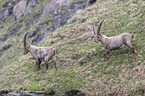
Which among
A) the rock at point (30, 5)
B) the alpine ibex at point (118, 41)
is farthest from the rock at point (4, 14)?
the alpine ibex at point (118, 41)

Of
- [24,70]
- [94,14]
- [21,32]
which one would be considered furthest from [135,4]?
[21,32]

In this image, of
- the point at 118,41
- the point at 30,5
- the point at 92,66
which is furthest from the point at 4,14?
the point at 118,41

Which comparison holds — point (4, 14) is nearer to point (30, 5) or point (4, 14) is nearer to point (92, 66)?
point (30, 5)

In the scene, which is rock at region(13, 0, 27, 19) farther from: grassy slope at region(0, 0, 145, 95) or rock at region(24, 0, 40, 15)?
grassy slope at region(0, 0, 145, 95)

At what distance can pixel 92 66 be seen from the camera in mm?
11594

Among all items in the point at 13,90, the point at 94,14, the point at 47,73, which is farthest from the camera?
the point at 94,14

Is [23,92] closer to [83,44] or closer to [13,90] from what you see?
[13,90]

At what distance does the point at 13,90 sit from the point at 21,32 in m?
30.6

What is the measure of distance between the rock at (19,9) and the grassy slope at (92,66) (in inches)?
1289

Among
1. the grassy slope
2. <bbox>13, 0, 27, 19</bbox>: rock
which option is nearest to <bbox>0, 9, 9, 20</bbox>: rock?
<bbox>13, 0, 27, 19</bbox>: rock

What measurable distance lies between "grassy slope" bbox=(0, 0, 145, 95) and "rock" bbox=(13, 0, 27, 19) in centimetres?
3274

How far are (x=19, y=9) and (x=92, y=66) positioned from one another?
4154cm

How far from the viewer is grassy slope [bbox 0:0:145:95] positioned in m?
9.53

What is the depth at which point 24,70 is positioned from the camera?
13516mm
